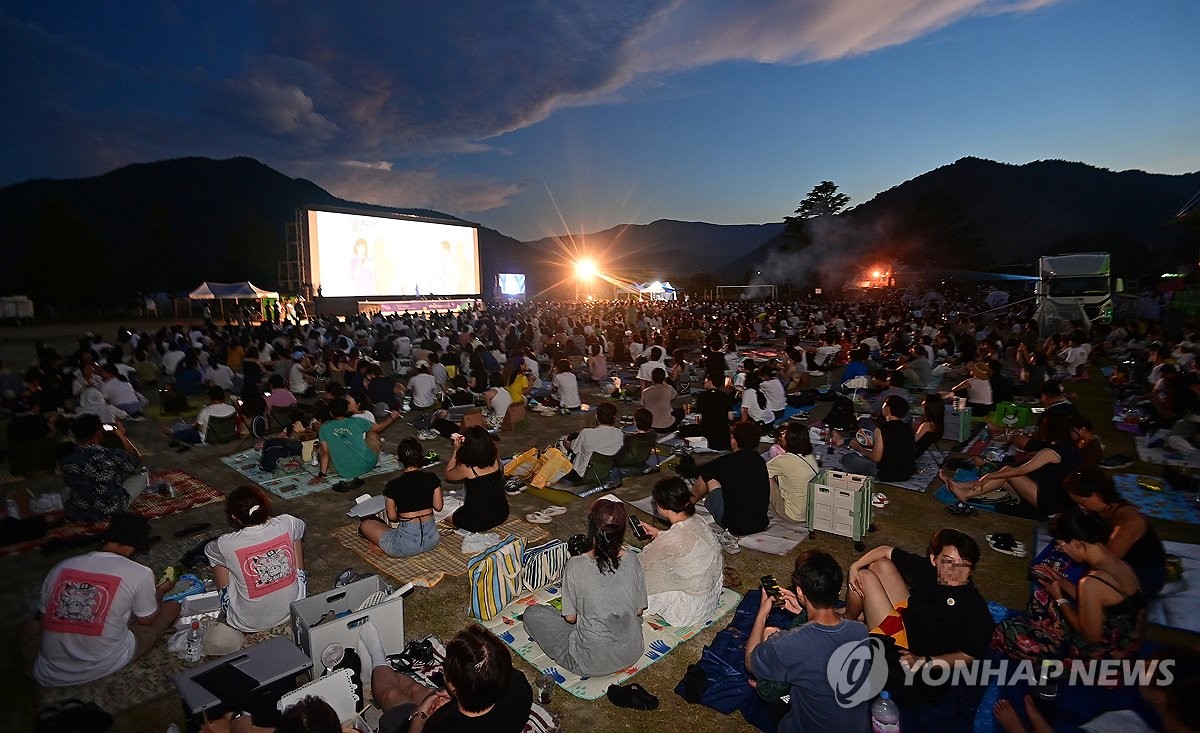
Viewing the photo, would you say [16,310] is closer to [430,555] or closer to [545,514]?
[430,555]

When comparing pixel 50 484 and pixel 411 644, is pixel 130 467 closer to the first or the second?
pixel 50 484

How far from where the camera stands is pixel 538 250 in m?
200

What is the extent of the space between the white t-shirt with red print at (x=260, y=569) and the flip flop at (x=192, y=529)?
2817mm

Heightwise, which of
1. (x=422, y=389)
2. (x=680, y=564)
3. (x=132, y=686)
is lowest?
(x=132, y=686)

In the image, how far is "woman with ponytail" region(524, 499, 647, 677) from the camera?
3916 millimetres

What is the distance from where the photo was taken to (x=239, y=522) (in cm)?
444

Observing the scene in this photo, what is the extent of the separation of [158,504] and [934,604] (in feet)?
30.1

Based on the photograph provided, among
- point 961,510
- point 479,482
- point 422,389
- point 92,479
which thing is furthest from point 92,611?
point 961,510

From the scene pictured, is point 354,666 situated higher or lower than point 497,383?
lower

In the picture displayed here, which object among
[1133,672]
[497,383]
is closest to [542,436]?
[497,383]

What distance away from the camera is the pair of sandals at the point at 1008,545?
5961 mm

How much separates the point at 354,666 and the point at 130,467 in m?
5.60

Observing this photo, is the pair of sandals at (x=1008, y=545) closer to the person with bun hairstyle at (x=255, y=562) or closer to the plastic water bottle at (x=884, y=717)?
the plastic water bottle at (x=884, y=717)

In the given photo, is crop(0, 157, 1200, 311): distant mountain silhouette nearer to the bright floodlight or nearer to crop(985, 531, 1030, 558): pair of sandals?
the bright floodlight
